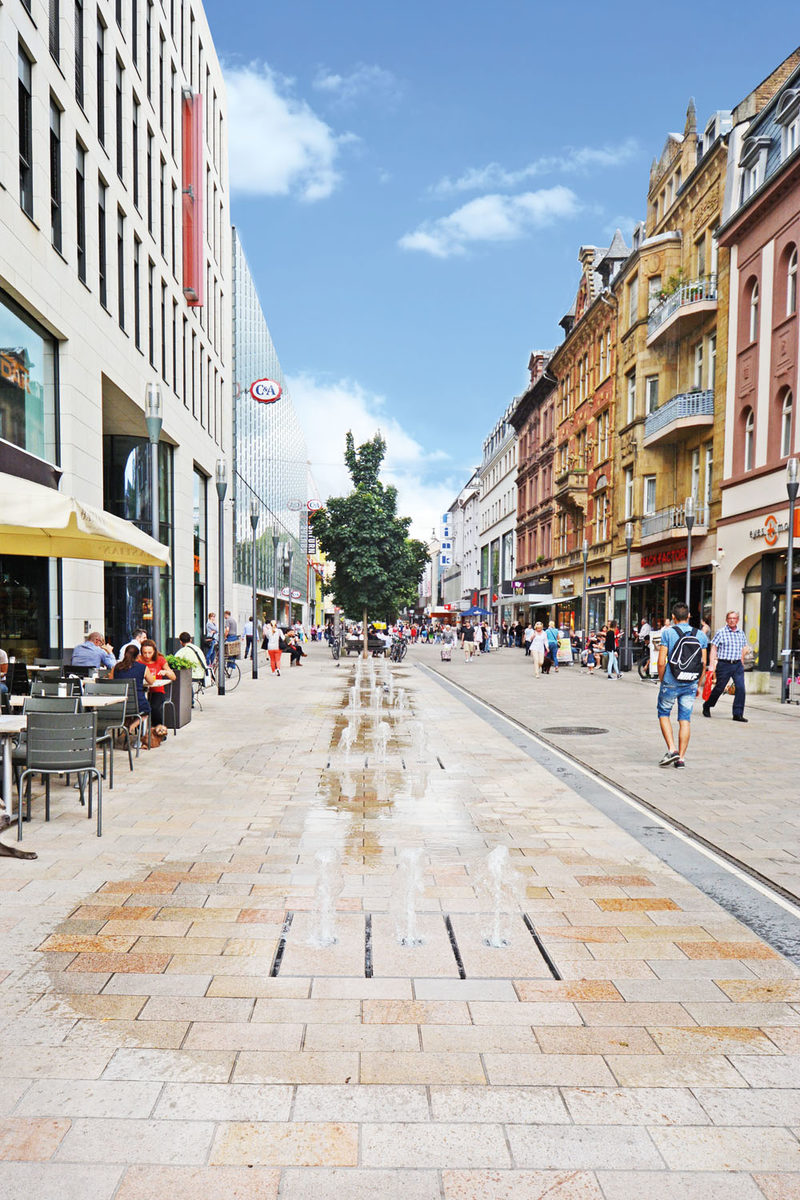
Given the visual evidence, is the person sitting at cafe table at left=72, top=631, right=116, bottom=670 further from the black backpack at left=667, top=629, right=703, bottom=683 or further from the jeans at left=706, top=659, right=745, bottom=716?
the jeans at left=706, top=659, right=745, bottom=716

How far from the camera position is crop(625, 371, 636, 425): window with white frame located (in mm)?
34031

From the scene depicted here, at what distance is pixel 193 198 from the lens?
2675 cm

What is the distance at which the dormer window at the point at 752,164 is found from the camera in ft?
77.4

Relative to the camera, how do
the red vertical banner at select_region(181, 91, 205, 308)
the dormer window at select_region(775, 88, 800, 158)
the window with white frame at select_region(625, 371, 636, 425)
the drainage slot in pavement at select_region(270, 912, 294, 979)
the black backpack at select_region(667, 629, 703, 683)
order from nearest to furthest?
the drainage slot in pavement at select_region(270, 912, 294, 979), the black backpack at select_region(667, 629, 703, 683), the dormer window at select_region(775, 88, 800, 158), the red vertical banner at select_region(181, 91, 205, 308), the window with white frame at select_region(625, 371, 636, 425)

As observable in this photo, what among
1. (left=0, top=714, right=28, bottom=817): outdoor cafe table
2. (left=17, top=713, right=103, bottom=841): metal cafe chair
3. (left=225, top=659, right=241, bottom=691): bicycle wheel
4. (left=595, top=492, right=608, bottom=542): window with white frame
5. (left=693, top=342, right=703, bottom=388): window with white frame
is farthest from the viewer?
(left=595, top=492, right=608, bottom=542): window with white frame

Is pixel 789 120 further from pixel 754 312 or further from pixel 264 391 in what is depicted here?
pixel 264 391

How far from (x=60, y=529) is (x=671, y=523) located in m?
24.8

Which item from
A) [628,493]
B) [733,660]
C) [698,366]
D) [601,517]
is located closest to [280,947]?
[733,660]

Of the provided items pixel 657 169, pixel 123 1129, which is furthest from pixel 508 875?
pixel 657 169

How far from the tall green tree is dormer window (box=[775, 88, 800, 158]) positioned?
1903 cm

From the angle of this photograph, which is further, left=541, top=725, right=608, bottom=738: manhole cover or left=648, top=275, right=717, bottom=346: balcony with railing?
left=648, top=275, right=717, bottom=346: balcony with railing

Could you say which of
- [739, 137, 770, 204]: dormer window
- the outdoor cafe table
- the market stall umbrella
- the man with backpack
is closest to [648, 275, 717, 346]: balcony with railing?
[739, 137, 770, 204]: dormer window

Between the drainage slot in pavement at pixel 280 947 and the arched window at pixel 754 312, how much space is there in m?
24.1

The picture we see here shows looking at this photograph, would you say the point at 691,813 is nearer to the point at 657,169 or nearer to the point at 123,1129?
the point at 123,1129
